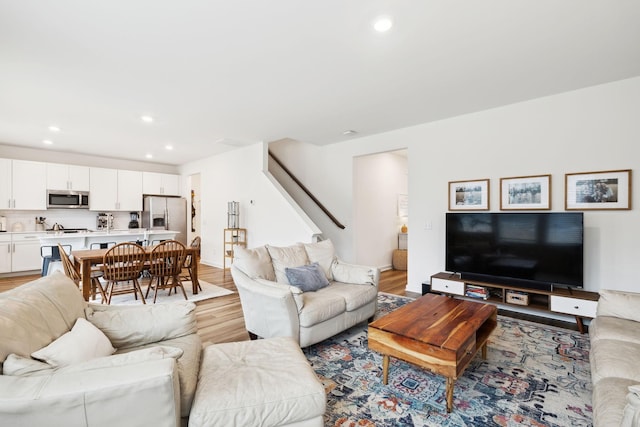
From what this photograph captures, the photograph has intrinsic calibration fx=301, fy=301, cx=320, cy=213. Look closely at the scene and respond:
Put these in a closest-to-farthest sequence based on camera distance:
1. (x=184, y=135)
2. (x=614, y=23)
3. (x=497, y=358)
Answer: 1. (x=614, y=23)
2. (x=497, y=358)
3. (x=184, y=135)

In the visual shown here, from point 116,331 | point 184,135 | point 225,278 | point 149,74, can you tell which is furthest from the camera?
point 225,278

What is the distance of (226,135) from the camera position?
529cm

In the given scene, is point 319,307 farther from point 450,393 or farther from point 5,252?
point 5,252

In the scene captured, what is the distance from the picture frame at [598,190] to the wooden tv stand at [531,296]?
0.94 meters

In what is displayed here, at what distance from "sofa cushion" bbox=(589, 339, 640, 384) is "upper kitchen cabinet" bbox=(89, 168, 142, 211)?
8.42 m

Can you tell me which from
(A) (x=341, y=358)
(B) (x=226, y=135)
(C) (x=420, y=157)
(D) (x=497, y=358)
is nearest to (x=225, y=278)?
(B) (x=226, y=135)

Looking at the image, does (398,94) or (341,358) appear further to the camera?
(398,94)

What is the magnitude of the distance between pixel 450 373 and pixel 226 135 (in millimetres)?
4846

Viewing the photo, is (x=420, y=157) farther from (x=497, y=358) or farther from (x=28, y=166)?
(x=28, y=166)

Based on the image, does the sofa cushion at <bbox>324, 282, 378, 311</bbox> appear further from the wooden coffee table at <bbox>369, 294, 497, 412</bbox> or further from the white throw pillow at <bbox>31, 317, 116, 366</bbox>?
the white throw pillow at <bbox>31, 317, 116, 366</bbox>

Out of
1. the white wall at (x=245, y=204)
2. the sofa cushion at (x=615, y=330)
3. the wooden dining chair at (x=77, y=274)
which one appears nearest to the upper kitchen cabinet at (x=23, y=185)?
the white wall at (x=245, y=204)

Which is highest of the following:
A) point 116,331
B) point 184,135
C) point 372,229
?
point 184,135

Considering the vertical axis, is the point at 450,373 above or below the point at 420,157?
below

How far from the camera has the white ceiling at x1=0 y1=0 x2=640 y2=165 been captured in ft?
6.79
